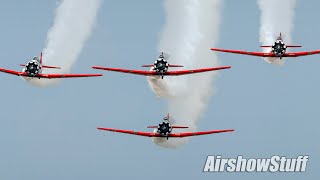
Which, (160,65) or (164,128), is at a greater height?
(160,65)

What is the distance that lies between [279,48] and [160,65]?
1797 cm

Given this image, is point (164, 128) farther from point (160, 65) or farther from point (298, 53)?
point (298, 53)

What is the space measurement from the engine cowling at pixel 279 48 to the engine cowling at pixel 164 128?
63.8 ft

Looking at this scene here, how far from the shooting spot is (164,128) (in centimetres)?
16212

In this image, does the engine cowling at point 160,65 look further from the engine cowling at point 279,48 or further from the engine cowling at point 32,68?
the engine cowling at point 32,68

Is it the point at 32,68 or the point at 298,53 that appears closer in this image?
the point at 32,68

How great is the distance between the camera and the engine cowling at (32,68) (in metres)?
162

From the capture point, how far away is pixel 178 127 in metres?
157

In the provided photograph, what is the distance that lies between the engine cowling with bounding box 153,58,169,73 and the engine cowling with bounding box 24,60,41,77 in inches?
700

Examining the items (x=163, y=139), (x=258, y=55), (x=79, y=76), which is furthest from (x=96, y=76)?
(x=258, y=55)

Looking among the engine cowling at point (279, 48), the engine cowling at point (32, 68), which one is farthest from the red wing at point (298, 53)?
the engine cowling at point (32, 68)

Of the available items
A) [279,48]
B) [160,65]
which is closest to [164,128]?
[160,65]

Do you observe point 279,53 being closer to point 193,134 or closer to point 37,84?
point 193,134

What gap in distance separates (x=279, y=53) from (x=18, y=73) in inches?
1554
